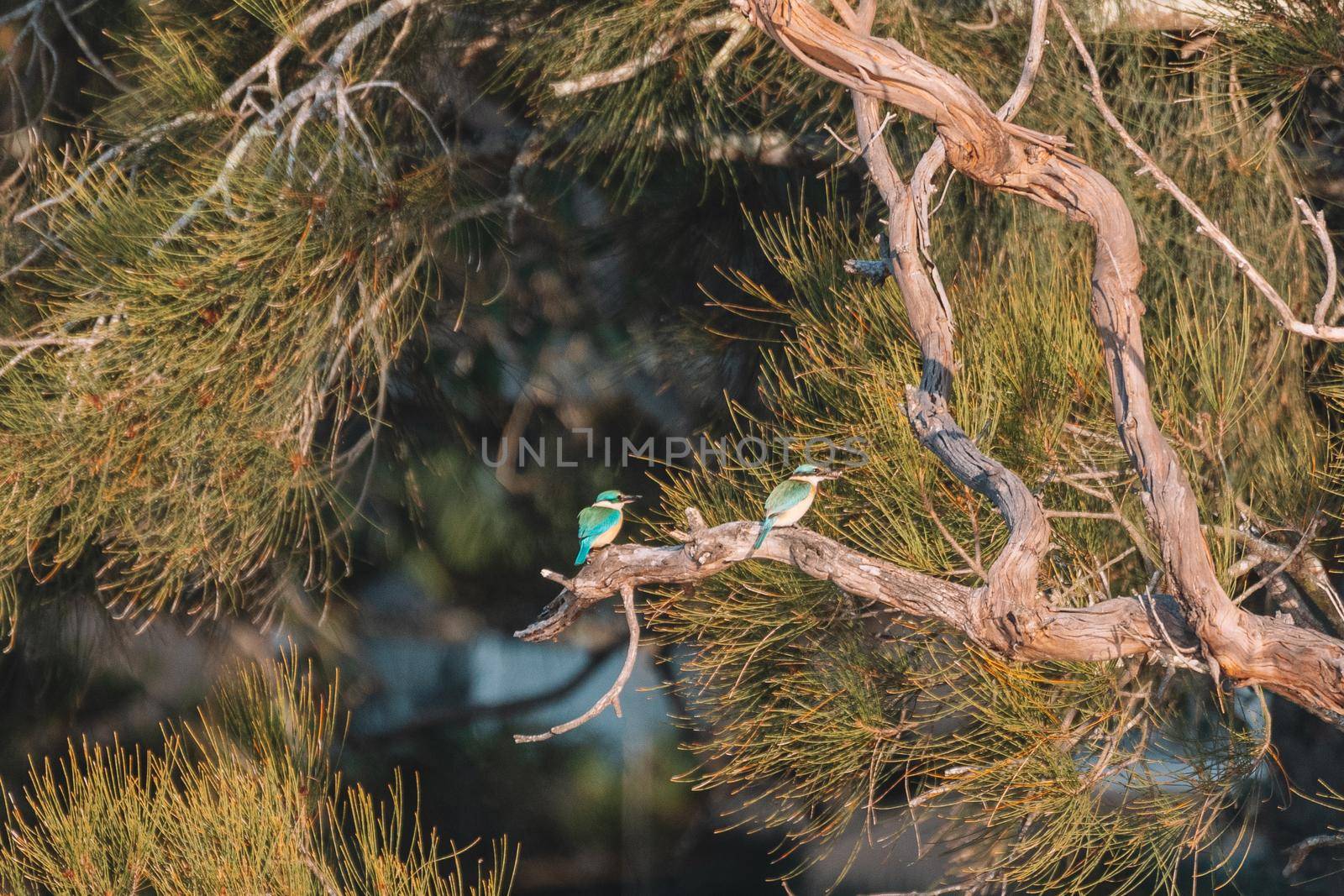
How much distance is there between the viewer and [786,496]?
1323 mm

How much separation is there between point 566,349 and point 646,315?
1.20 feet

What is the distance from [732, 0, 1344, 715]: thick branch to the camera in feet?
3.37

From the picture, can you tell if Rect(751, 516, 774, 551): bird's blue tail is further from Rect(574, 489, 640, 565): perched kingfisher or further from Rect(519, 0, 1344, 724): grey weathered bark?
Rect(574, 489, 640, 565): perched kingfisher

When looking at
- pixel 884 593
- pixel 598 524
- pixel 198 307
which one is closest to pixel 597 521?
pixel 598 524

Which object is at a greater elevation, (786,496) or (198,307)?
(198,307)

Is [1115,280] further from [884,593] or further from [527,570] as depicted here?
[527,570]

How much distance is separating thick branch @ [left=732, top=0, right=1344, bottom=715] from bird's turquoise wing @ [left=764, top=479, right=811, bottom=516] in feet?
1.19

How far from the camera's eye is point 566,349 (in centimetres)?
306

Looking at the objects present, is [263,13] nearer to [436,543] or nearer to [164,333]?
[164,333]

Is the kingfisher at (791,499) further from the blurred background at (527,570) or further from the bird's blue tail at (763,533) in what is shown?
the blurred background at (527,570)

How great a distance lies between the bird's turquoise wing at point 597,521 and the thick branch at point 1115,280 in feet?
2.07

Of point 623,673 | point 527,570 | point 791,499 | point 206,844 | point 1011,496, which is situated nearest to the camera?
point 1011,496

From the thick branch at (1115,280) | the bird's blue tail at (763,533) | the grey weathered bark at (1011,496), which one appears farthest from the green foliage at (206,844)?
the thick branch at (1115,280)

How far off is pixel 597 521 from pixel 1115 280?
0.73 metres
